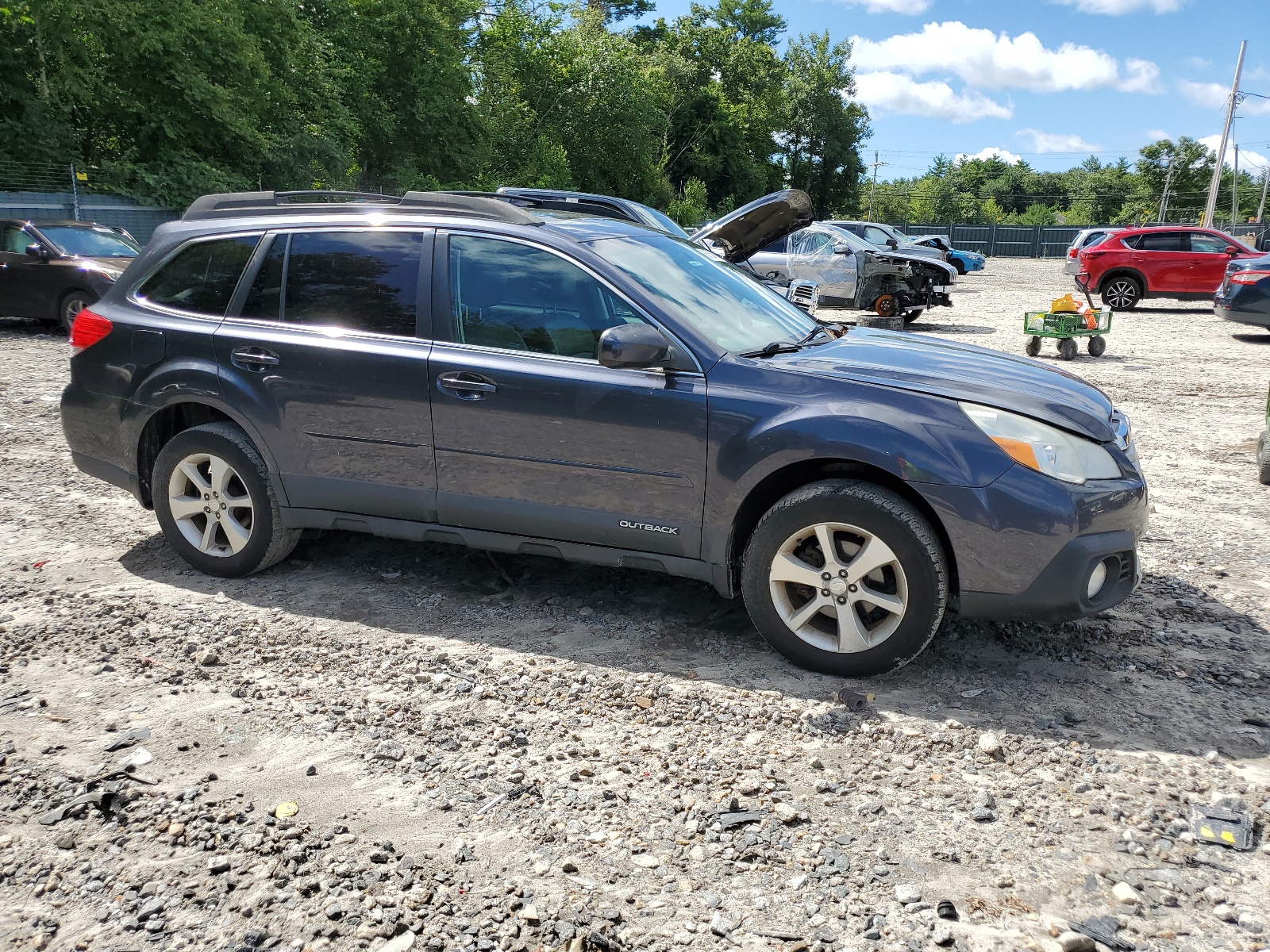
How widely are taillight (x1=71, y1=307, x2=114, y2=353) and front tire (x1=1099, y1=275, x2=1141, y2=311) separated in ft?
65.9

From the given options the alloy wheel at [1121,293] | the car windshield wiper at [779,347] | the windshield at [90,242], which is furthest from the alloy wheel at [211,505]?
the alloy wheel at [1121,293]

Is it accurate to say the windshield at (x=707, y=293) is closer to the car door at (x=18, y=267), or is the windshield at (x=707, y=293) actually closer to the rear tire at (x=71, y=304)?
the rear tire at (x=71, y=304)

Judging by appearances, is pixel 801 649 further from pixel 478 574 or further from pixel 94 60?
pixel 94 60

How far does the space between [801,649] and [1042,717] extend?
0.89m

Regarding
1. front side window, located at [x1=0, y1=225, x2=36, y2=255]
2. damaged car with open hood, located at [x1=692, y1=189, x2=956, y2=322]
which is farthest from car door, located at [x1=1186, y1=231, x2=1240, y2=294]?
front side window, located at [x1=0, y1=225, x2=36, y2=255]

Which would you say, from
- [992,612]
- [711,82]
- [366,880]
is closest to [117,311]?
[366,880]

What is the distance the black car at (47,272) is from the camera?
13922mm

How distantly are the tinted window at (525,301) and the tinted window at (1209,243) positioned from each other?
67.6ft

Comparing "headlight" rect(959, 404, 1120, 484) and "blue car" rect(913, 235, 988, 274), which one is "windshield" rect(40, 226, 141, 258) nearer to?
"headlight" rect(959, 404, 1120, 484)

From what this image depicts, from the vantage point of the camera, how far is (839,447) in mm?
3803

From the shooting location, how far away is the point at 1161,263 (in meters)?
20.9

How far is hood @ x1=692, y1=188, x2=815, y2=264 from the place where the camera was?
1216cm

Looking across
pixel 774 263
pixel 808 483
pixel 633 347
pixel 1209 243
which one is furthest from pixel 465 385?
pixel 1209 243

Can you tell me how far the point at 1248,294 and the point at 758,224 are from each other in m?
8.48
